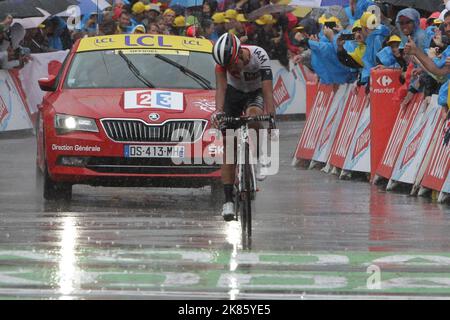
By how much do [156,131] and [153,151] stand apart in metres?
0.21

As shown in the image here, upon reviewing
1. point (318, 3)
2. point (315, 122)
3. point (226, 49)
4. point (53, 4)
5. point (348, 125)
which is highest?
point (226, 49)

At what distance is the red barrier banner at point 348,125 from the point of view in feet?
67.5

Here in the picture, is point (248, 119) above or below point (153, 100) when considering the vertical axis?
above

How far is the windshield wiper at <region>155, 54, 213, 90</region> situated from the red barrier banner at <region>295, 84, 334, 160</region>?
199 inches

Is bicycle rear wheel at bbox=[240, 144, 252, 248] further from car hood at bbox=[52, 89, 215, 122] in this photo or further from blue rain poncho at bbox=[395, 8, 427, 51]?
blue rain poncho at bbox=[395, 8, 427, 51]

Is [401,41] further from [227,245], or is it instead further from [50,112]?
[227,245]

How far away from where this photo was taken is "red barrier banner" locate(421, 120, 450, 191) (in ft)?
55.2

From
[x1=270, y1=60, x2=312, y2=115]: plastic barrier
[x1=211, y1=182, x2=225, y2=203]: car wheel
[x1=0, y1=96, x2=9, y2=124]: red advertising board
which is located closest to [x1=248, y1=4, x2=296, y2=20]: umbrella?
[x1=270, y1=60, x2=312, y2=115]: plastic barrier

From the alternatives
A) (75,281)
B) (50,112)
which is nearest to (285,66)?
(50,112)

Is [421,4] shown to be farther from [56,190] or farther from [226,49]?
[226,49]

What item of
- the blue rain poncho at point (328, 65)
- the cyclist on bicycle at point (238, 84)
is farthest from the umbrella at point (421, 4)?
the cyclist on bicycle at point (238, 84)

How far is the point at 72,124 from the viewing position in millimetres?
16172

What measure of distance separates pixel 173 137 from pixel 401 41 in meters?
4.14

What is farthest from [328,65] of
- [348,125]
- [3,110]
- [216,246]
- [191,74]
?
[216,246]
